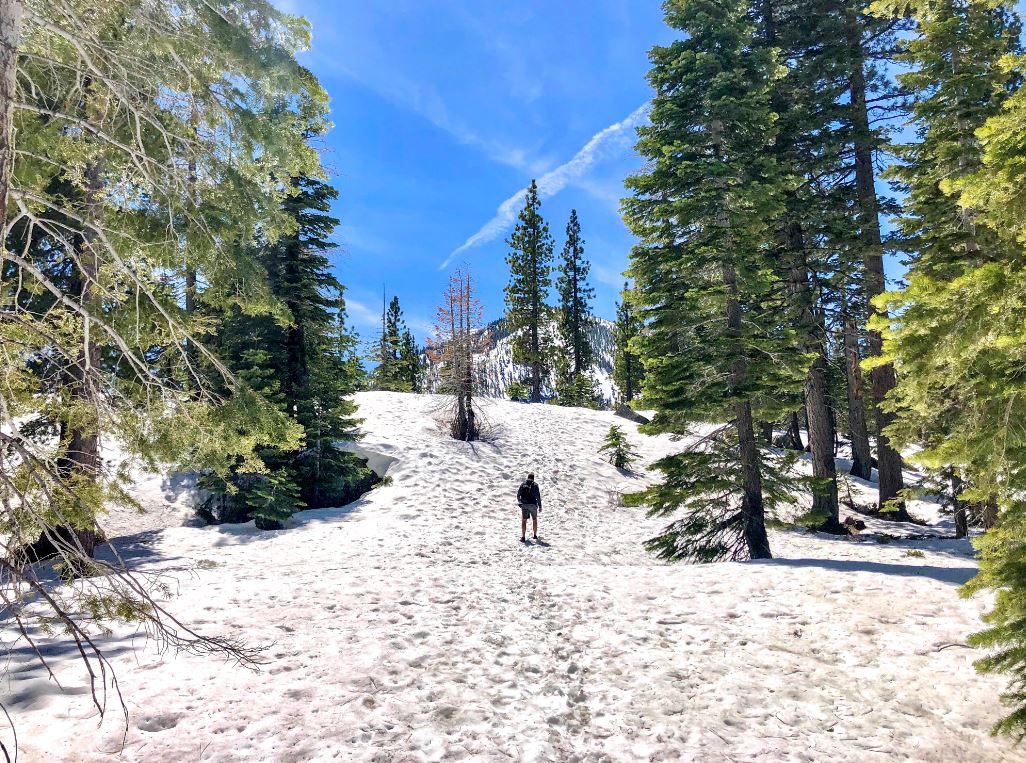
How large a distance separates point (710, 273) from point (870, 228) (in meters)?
5.89

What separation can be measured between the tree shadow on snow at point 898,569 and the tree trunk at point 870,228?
6.56 metres

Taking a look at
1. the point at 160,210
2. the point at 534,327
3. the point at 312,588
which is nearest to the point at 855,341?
the point at 312,588

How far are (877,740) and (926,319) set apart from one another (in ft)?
11.5

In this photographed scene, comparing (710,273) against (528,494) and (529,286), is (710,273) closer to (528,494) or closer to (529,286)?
(528,494)

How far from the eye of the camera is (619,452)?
67.2 ft

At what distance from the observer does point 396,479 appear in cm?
1711

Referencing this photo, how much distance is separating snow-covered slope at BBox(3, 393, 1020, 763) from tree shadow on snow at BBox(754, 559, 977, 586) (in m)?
0.04

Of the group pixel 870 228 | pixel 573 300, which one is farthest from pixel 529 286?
pixel 870 228

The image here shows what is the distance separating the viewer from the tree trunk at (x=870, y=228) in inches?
543

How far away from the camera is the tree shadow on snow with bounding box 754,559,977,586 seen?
7406mm

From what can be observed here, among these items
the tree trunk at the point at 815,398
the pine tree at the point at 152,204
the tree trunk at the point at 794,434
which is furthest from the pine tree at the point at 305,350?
the tree trunk at the point at 794,434

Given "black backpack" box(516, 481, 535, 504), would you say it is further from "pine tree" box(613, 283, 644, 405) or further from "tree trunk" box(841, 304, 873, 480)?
"pine tree" box(613, 283, 644, 405)

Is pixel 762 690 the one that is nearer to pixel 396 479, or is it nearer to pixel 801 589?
pixel 801 589

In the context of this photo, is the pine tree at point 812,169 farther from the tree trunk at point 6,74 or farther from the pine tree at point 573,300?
the pine tree at point 573,300
